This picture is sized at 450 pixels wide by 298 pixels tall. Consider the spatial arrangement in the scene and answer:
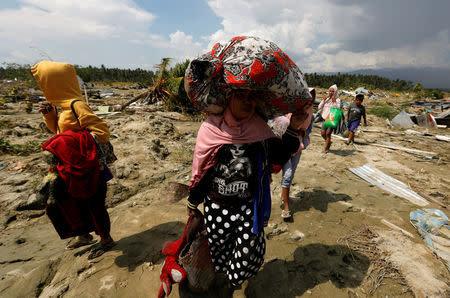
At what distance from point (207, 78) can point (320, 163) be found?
5047mm

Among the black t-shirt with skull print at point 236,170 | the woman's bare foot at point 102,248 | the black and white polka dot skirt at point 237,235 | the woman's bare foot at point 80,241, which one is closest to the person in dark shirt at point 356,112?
the black t-shirt with skull print at point 236,170

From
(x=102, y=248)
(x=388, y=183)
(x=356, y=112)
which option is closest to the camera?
(x=102, y=248)

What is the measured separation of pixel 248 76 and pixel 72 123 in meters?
1.95

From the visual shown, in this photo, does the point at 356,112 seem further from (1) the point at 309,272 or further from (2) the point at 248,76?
(2) the point at 248,76

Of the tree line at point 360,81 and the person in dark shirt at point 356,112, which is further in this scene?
the tree line at point 360,81

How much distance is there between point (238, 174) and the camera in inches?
57.4

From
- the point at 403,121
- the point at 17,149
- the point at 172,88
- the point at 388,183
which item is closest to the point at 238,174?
the point at 388,183

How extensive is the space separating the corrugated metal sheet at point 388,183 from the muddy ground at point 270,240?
162 millimetres

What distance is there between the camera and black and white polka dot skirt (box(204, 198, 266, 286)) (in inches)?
60.7

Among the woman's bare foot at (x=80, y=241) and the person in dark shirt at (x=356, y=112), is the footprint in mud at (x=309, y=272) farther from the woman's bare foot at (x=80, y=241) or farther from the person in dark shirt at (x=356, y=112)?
the person in dark shirt at (x=356, y=112)

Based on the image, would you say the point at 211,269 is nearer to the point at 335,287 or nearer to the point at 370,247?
the point at 335,287

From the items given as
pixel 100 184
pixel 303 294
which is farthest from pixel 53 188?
pixel 303 294

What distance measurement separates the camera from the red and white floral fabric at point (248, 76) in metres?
1.13

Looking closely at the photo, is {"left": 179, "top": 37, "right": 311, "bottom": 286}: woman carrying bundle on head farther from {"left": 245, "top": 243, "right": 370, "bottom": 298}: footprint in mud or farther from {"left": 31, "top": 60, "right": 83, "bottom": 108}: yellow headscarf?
{"left": 31, "top": 60, "right": 83, "bottom": 108}: yellow headscarf
